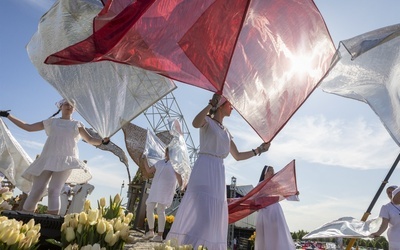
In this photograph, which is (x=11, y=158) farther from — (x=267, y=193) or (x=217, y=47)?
(x=217, y=47)

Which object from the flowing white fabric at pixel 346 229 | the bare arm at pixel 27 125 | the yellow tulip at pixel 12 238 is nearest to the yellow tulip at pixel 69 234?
the yellow tulip at pixel 12 238

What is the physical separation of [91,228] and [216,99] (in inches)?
77.3

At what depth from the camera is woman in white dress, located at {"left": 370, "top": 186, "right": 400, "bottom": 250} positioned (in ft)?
15.5

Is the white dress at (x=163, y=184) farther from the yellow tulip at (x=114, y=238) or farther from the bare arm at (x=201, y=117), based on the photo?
the yellow tulip at (x=114, y=238)

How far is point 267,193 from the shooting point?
431 cm

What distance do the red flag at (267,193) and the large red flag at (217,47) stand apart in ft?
3.75

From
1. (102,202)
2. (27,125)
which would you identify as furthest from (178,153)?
(102,202)

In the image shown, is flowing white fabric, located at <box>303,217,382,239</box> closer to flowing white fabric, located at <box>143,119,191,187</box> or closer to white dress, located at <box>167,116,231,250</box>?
white dress, located at <box>167,116,231,250</box>

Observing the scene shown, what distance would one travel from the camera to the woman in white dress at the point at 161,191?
6988 millimetres

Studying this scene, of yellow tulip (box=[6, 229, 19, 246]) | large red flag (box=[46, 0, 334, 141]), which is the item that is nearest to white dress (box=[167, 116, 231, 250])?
large red flag (box=[46, 0, 334, 141])

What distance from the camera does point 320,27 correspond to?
11.3ft

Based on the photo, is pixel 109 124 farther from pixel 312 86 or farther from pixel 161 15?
pixel 312 86

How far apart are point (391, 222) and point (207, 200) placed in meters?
2.82

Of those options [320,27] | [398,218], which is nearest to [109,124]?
[320,27]
